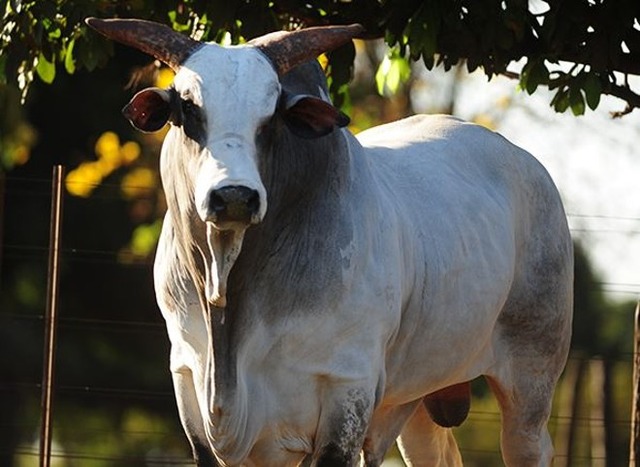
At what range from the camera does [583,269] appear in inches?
691

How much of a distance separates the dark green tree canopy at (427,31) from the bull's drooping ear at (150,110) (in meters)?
1.73

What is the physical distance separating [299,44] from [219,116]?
0.53 m

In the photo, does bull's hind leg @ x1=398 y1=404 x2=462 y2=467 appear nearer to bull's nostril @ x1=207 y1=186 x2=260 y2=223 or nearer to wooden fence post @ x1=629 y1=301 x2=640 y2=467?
wooden fence post @ x1=629 y1=301 x2=640 y2=467

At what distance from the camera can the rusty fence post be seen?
10156 mm

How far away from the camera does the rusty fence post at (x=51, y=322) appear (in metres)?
10.2

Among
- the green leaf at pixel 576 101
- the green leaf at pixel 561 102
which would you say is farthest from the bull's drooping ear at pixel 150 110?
the green leaf at pixel 561 102

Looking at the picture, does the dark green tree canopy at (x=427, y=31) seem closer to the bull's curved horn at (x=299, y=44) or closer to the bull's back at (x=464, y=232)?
the bull's back at (x=464, y=232)

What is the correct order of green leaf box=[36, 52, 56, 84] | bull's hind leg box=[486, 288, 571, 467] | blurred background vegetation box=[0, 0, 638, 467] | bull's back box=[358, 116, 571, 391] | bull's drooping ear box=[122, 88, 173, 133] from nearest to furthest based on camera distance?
bull's drooping ear box=[122, 88, 173, 133], bull's back box=[358, 116, 571, 391], bull's hind leg box=[486, 288, 571, 467], green leaf box=[36, 52, 56, 84], blurred background vegetation box=[0, 0, 638, 467]

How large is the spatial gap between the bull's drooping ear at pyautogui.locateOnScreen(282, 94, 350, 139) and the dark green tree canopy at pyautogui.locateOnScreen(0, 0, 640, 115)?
1.49 metres

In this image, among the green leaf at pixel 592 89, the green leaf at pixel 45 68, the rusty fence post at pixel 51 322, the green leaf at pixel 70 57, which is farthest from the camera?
the rusty fence post at pixel 51 322

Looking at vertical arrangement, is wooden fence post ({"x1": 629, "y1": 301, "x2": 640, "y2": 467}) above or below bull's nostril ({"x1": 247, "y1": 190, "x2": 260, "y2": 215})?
below

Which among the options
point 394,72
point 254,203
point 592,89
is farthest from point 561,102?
point 254,203

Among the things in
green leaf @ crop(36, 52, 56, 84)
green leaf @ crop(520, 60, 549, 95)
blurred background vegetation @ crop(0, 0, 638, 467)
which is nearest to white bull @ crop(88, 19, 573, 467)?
green leaf @ crop(520, 60, 549, 95)

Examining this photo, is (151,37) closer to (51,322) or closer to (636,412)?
(51,322)
